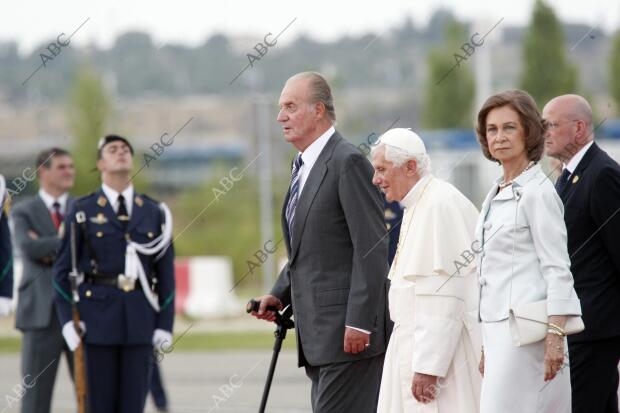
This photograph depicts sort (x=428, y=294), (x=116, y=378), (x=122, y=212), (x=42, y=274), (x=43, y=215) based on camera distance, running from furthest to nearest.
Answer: (x=43, y=215), (x=42, y=274), (x=122, y=212), (x=116, y=378), (x=428, y=294)

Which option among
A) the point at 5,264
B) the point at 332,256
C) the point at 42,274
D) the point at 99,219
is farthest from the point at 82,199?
the point at 332,256

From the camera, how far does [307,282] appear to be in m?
6.92

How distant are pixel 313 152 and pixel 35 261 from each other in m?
4.00

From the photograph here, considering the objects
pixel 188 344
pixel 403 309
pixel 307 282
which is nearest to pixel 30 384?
pixel 307 282

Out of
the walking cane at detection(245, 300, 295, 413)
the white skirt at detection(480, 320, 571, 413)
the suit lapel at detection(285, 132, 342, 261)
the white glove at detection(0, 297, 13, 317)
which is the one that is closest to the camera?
the white skirt at detection(480, 320, 571, 413)

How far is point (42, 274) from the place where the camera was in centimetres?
1034

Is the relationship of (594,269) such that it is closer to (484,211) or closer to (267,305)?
(484,211)

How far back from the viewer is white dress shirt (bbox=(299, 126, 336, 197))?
704 centimetres

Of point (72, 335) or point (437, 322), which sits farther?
point (72, 335)

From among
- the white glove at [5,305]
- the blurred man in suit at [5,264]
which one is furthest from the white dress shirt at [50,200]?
the white glove at [5,305]

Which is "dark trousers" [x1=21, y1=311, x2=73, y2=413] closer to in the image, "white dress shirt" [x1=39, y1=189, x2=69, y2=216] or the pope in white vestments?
"white dress shirt" [x1=39, y1=189, x2=69, y2=216]

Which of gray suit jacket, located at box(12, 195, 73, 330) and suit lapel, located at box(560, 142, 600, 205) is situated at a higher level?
suit lapel, located at box(560, 142, 600, 205)

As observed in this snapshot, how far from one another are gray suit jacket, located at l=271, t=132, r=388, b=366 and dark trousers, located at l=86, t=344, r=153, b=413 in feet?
6.83

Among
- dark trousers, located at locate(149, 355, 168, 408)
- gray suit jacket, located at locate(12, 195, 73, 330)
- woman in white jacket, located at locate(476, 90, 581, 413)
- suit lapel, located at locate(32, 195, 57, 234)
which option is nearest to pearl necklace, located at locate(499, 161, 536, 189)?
woman in white jacket, located at locate(476, 90, 581, 413)
